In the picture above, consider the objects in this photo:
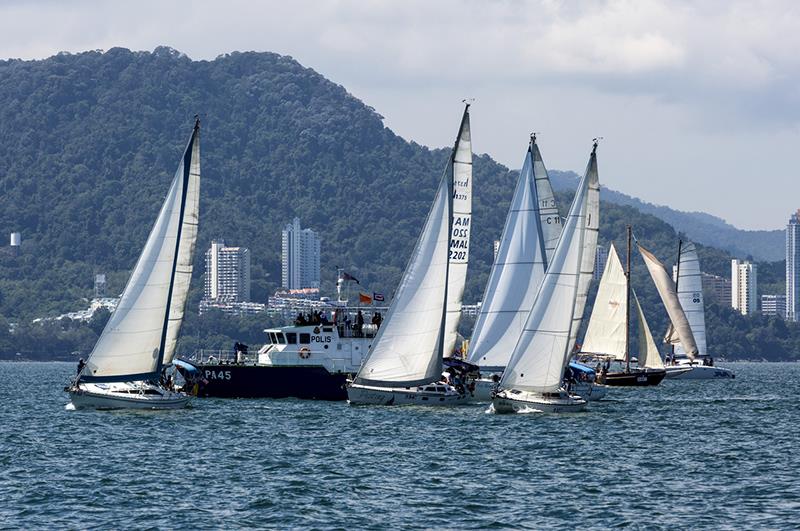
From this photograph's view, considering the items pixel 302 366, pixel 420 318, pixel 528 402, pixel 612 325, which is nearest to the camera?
pixel 528 402

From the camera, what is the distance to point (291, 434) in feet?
203

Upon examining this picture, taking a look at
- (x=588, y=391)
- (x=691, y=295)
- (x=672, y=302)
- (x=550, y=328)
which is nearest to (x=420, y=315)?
(x=550, y=328)

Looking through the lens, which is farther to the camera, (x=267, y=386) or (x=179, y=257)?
(x=267, y=386)

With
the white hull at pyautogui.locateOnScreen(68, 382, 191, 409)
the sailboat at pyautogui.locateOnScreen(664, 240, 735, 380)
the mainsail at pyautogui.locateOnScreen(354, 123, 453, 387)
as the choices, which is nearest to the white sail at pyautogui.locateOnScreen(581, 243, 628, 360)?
the sailboat at pyautogui.locateOnScreen(664, 240, 735, 380)

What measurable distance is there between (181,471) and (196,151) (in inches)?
907

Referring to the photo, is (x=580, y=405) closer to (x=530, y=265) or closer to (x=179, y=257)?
(x=530, y=265)

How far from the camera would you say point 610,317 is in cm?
11575

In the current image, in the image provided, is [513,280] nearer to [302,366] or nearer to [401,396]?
[401,396]

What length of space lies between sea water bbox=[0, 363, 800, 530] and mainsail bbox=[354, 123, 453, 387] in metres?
2.25

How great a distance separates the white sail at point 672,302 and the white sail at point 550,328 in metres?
68.4

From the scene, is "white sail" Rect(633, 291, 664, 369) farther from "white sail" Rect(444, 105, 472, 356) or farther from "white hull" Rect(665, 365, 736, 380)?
"white sail" Rect(444, 105, 472, 356)

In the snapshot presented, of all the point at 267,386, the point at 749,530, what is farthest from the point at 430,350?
the point at 749,530

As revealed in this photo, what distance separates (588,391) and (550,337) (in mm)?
18058

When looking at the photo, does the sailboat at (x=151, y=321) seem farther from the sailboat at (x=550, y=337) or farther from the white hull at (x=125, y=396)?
the sailboat at (x=550, y=337)
